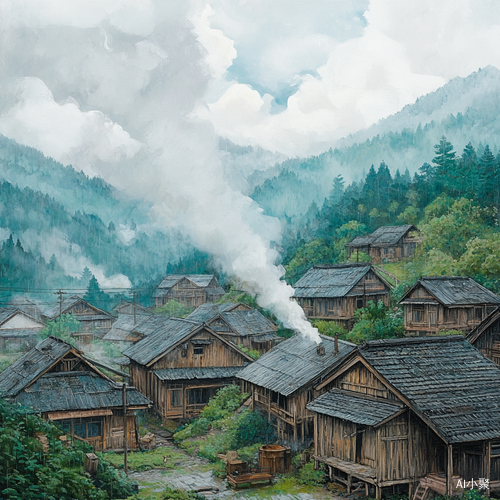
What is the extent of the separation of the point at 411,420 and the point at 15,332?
50240mm

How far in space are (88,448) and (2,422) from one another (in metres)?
5.27

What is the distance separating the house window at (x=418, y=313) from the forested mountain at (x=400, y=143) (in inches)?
2294

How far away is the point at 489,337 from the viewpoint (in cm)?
3250

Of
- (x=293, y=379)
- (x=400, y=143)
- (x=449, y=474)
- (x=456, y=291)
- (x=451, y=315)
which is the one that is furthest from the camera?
(x=400, y=143)

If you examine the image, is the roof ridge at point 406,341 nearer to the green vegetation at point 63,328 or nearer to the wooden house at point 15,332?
the green vegetation at point 63,328

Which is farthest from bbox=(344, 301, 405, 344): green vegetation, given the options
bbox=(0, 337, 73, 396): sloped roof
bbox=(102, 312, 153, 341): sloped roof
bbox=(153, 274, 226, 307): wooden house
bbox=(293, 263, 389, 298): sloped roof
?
bbox=(153, 274, 226, 307): wooden house

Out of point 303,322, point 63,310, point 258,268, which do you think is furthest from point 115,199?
point 303,322

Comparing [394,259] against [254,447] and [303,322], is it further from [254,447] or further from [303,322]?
[254,447]

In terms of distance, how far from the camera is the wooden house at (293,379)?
1097 inches

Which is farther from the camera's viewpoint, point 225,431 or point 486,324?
point 486,324

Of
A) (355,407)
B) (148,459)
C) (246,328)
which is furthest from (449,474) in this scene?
(246,328)

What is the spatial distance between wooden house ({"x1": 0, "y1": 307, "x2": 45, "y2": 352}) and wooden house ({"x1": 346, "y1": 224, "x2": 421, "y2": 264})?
3931 centimetres

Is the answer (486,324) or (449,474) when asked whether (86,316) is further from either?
(449,474)

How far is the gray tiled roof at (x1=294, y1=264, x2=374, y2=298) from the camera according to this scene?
168 ft
